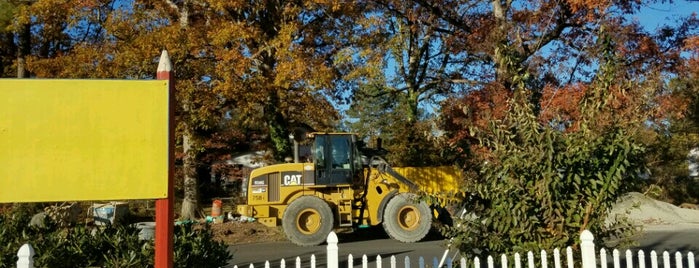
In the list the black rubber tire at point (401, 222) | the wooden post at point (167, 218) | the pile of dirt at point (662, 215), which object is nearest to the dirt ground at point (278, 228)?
the pile of dirt at point (662, 215)

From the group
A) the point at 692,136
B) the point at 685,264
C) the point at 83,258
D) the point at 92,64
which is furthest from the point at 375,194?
the point at 692,136

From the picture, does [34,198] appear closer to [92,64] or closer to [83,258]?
[83,258]

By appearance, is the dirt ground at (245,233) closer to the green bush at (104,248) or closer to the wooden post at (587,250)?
the green bush at (104,248)

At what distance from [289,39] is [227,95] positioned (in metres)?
2.33

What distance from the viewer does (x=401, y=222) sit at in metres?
14.1

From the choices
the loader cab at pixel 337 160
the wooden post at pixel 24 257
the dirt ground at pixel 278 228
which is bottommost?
the dirt ground at pixel 278 228

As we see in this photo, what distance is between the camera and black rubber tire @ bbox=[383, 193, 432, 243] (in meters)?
13.9

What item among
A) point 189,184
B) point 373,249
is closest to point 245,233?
point 373,249

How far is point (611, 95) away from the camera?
5.63 m

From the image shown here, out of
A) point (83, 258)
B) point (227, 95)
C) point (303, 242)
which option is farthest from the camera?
point (227, 95)

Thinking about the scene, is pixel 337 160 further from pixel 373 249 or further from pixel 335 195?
pixel 373 249

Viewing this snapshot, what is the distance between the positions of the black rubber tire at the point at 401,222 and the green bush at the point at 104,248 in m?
8.82

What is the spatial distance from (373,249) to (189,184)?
963 centimetres

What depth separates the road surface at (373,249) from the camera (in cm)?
1088
